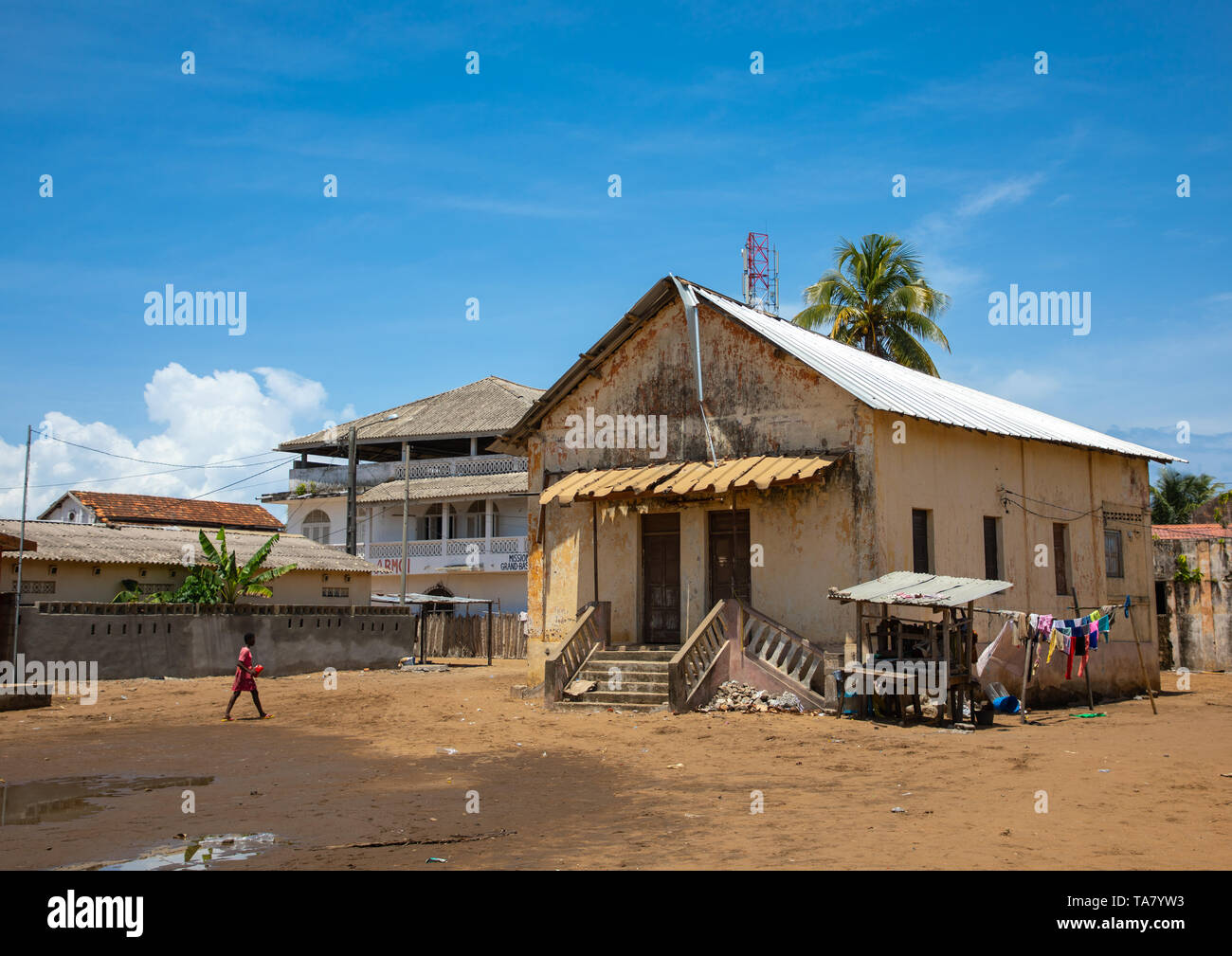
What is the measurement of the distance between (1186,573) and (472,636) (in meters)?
21.5

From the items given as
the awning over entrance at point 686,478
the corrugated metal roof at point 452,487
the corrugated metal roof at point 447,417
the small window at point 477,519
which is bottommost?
the awning over entrance at point 686,478

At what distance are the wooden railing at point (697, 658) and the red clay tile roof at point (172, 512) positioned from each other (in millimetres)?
26438

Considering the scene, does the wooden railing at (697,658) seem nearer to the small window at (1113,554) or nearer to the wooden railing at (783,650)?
the wooden railing at (783,650)

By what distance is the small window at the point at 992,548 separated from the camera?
19406 mm

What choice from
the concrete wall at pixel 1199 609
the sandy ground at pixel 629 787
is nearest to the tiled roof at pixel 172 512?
the sandy ground at pixel 629 787

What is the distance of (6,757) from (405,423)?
34206mm

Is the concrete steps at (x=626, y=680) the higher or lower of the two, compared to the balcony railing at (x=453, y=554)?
lower

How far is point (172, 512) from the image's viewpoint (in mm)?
40406

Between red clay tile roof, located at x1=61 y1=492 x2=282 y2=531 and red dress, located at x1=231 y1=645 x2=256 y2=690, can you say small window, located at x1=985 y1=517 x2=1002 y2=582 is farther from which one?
red clay tile roof, located at x1=61 y1=492 x2=282 y2=531

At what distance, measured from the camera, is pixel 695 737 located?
14055mm

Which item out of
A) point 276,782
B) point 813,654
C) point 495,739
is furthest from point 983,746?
point 276,782

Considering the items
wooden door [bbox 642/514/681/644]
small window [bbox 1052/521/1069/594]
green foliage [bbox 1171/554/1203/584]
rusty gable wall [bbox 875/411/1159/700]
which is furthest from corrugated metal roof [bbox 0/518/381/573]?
green foliage [bbox 1171/554/1203/584]

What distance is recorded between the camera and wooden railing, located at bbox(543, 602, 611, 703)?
679 inches

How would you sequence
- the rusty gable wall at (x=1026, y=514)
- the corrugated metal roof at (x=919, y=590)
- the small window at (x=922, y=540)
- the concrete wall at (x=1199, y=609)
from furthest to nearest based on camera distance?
the concrete wall at (x=1199, y=609) → the small window at (x=922, y=540) → the rusty gable wall at (x=1026, y=514) → the corrugated metal roof at (x=919, y=590)
